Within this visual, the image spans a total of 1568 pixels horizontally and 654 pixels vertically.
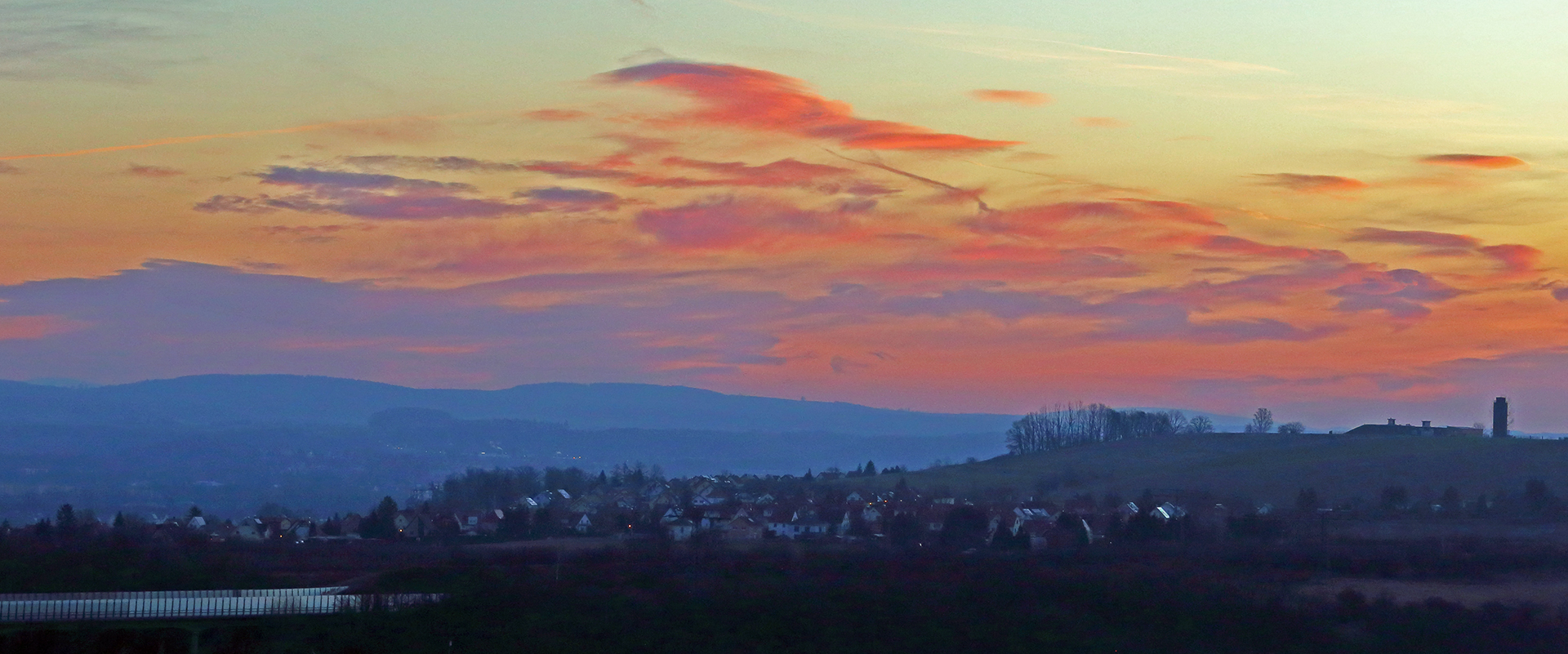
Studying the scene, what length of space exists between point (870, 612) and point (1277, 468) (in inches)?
3169

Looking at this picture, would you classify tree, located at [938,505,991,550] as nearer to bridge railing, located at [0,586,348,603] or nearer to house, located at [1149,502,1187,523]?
house, located at [1149,502,1187,523]

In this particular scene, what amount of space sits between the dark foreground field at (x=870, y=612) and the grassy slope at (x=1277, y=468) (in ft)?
149

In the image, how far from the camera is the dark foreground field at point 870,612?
44000mm

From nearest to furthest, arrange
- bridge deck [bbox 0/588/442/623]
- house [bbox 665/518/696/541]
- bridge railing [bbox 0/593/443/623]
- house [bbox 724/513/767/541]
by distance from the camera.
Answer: bridge railing [bbox 0/593/443/623] → bridge deck [bbox 0/588/442/623] → house [bbox 665/518/696/541] → house [bbox 724/513/767/541]

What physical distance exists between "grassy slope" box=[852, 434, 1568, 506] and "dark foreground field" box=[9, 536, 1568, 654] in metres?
45.5

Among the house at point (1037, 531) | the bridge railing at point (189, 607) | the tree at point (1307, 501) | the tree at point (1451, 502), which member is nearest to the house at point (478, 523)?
the house at point (1037, 531)

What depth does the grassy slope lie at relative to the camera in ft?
348

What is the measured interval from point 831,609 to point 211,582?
72.8 feet

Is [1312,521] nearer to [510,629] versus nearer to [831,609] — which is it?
[831,609]

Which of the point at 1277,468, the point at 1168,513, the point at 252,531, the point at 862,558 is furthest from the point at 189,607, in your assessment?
the point at 1277,468

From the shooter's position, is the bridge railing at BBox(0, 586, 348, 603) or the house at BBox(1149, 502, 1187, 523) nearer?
the bridge railing at BBox(0, 586, 348, 603)

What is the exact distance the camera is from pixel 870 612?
4891 centimetres

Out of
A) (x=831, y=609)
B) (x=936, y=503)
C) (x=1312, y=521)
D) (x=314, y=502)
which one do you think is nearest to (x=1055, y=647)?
(x=831, y=609)

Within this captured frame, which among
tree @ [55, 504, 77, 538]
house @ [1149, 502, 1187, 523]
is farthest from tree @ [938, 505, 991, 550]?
tree @ [55, 504, 77, 538]
